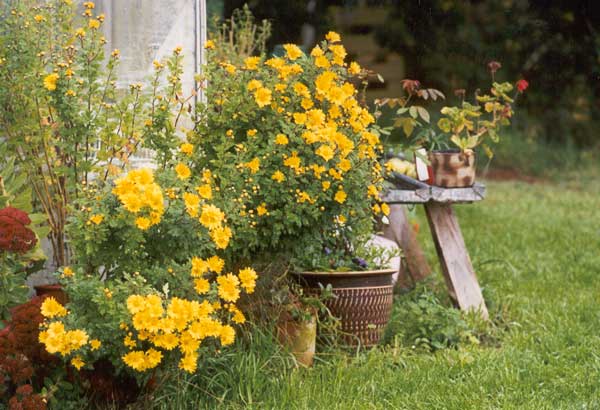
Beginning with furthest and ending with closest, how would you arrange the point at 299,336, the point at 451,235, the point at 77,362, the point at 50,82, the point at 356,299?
the point at 451,235 < the point at 356,299 < the point at 299,336 < the point at 50,82 < the point at 77,362

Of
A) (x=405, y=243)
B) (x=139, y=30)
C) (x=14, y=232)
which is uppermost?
(x=139, y=30)

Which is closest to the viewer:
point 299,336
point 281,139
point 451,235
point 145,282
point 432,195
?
point 145,282

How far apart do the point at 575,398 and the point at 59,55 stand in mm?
2477

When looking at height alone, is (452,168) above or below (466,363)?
above

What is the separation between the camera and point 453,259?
4.75m

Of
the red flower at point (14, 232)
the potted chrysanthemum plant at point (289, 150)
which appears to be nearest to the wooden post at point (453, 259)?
the potted chrysanthemum plant at point (289, 150)

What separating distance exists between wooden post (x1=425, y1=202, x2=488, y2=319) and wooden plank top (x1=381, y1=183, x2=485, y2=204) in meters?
0.11

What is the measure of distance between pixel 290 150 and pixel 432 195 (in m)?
1.26

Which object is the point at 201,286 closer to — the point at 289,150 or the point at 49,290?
the point at 289,150

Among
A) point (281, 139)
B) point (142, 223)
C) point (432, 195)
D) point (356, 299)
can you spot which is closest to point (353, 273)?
point (356, 299)

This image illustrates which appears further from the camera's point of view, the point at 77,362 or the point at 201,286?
the point at 201,286

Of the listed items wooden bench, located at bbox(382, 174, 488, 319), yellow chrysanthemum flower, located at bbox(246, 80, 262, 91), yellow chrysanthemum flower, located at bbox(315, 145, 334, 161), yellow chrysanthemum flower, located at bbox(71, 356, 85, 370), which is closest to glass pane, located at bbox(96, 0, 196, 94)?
yellow chrysanthemum flower, located at bbox(246, 80, 262, 91)

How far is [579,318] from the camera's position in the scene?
4762 millimetres

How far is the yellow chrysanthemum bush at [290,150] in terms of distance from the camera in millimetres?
3474
